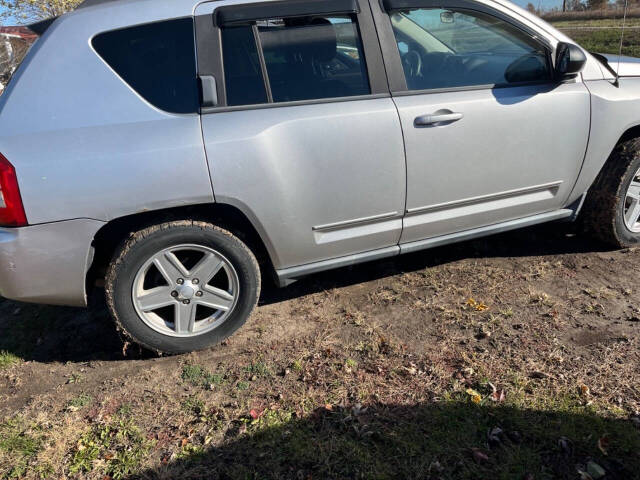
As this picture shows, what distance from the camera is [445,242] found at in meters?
3.56

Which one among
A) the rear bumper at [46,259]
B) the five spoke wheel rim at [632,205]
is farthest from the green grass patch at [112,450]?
the five spoke wheel rim at [632,205]

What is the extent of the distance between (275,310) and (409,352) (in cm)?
102

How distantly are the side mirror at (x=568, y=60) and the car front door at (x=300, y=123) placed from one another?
3.85 ft

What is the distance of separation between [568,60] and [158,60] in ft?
8.03

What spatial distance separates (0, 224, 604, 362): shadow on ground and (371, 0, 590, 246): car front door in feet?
1.99

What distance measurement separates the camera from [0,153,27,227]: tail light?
2.62 m

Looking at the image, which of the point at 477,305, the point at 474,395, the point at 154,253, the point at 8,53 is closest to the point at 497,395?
the point at 474,395

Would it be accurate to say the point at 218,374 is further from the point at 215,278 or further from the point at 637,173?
the point at 637,173

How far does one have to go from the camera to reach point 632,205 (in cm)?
402

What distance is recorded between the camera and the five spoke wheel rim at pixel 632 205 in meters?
3.96

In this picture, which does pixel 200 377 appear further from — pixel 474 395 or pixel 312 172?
pixel 474 395

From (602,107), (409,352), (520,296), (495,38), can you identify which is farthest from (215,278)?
(602,107)

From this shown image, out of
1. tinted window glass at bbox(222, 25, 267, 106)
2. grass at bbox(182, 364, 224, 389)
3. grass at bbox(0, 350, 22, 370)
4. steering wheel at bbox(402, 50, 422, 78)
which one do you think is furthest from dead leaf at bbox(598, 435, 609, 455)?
grass at bbox(0, 350, 22, 370)

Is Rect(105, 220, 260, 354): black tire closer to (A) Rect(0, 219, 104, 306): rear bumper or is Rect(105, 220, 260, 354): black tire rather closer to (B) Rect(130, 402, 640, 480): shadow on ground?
(A) Rect(0, 219, 104, 306): rear bumper
